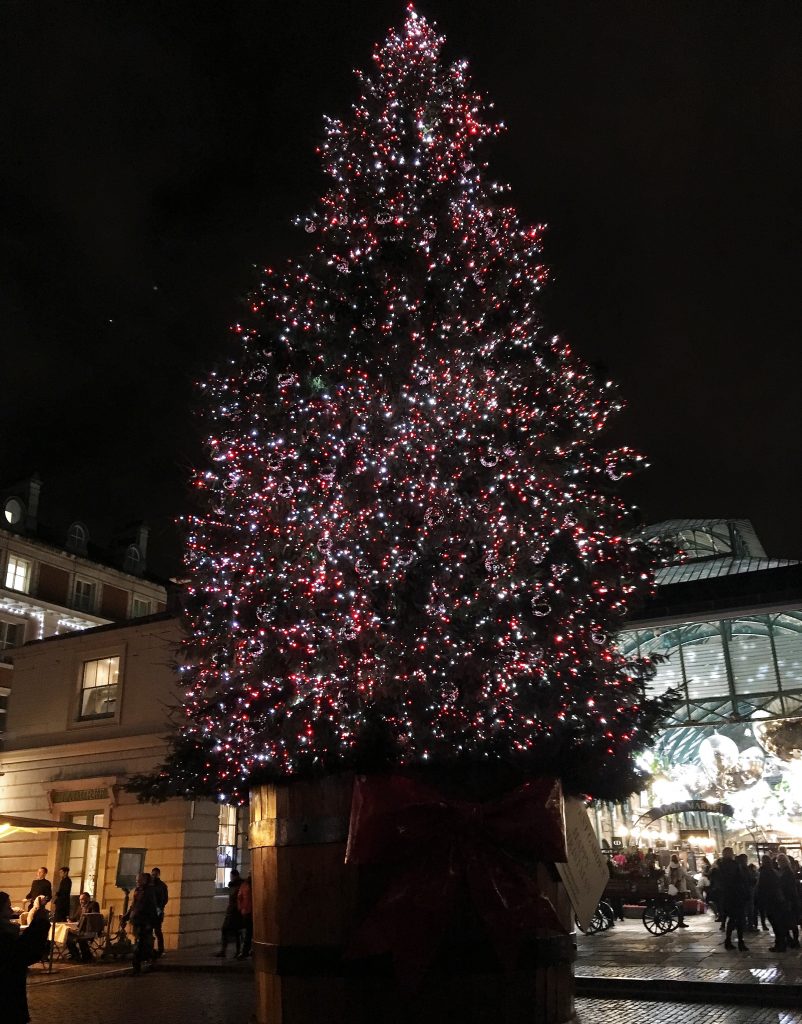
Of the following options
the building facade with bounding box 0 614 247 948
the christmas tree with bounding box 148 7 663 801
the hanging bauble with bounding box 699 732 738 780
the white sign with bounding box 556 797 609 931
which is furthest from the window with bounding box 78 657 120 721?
the white sign with bounding box 556 797 609 931

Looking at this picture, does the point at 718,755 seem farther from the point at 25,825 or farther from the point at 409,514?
the point at 409,514

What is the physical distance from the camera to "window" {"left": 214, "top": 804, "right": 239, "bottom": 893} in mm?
19781

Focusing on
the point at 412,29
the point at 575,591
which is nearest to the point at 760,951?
the point at 575,591

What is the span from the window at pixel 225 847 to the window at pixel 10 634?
825 inches

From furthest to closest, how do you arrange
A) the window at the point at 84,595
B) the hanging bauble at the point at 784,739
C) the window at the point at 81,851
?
1. the window at the point at 84,595
2. the hanging bauble at the point at 784,739
3. the window at the point at 81,851

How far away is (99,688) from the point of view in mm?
21734

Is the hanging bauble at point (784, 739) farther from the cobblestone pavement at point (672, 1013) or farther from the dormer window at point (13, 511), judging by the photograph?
the dormer window at point (13, 511)

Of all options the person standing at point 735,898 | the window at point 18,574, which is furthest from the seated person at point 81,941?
the window at point 18,574

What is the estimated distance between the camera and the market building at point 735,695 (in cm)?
2198

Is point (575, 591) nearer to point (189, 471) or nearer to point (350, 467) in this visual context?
point (350, 467)

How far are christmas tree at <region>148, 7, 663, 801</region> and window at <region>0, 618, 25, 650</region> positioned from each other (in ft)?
110

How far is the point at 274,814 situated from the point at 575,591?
2.84 m

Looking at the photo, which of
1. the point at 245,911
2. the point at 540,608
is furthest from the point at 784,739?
the point at 540,608

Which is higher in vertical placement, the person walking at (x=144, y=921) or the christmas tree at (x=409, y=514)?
the christmas tree at (x=409, y=514)
